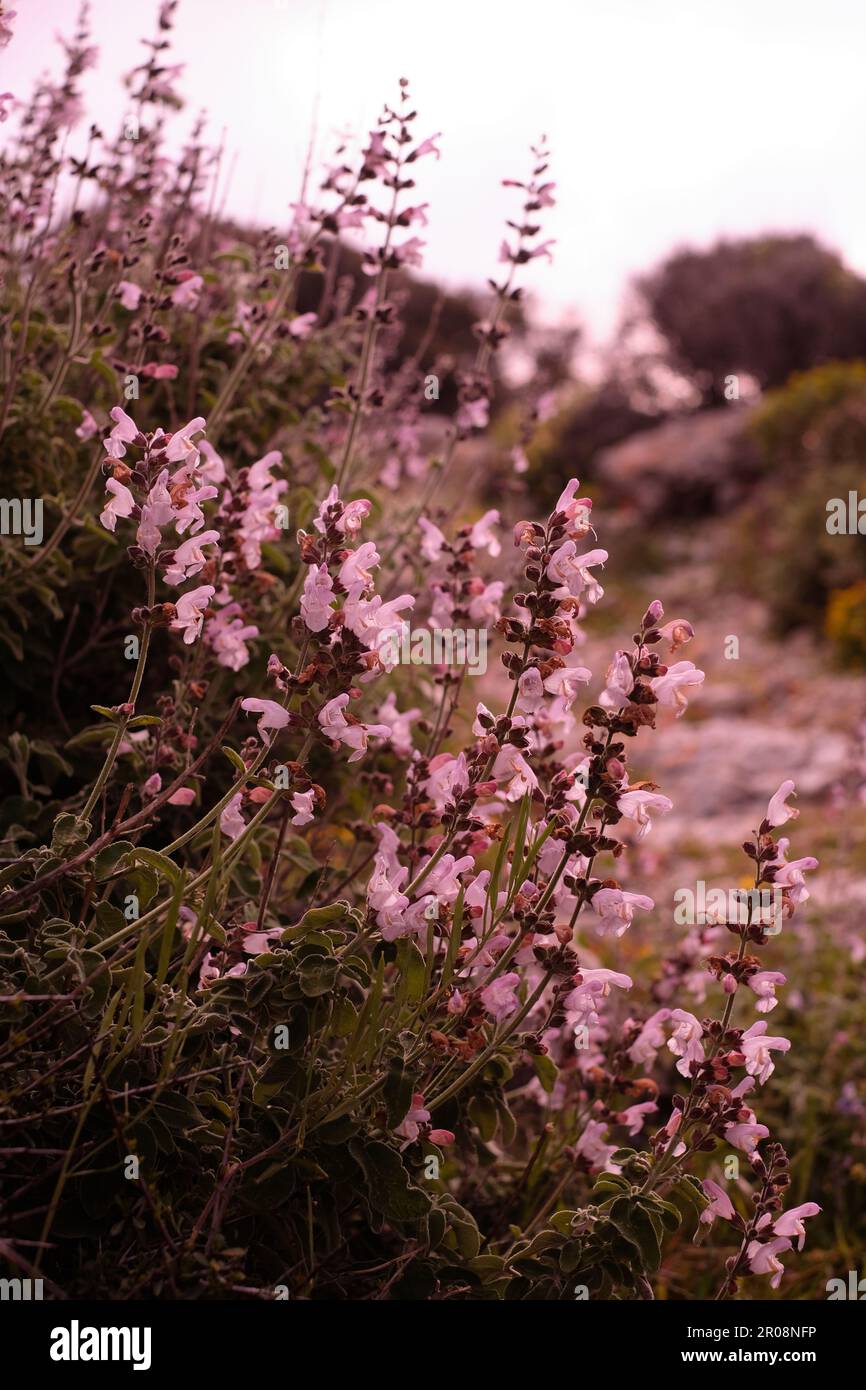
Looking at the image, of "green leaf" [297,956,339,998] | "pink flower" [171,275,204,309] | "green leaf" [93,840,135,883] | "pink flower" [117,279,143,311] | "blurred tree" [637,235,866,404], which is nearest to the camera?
"green leaf" [297,956,339,998]

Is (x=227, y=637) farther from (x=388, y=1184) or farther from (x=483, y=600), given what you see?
(x=388, y=1184)

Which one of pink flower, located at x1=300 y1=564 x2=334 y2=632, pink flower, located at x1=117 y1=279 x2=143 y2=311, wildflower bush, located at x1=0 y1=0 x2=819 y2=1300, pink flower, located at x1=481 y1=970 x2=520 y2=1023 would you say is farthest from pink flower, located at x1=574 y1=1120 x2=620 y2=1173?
pink flower, located at x1=117 y1=279 x2=143 y2=311

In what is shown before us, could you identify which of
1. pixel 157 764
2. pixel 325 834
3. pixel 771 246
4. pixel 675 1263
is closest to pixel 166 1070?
pixel 157 764

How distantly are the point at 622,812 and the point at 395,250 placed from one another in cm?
145

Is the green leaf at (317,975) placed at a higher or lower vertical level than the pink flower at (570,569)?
lower

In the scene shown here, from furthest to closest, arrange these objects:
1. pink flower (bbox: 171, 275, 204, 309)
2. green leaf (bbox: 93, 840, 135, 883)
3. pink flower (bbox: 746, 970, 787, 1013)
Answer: pink flower (bbox: 171, 275, 204, 309) → pink flower (bbox: 746, 970, 787, 1013) → green leaf (bbox: 93, 840, 135, 883)

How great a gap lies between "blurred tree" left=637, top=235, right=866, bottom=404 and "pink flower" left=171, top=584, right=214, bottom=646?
56.2ft

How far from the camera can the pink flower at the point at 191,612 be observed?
1.62m

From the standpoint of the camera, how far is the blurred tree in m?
17.4

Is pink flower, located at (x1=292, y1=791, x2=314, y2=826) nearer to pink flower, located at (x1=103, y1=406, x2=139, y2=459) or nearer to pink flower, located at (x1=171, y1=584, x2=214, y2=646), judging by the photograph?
pink flower, located at (x1=171, y1=584, x2=214, y2=646)

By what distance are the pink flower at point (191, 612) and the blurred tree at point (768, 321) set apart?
17125 millimetres

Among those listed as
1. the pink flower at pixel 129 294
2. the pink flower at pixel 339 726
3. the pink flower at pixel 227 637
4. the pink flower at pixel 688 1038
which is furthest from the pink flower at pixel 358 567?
the pink flower at pixel 129 294

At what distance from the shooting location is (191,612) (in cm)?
166

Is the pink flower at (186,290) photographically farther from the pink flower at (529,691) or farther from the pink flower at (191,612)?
the pink flower at (529,691)
